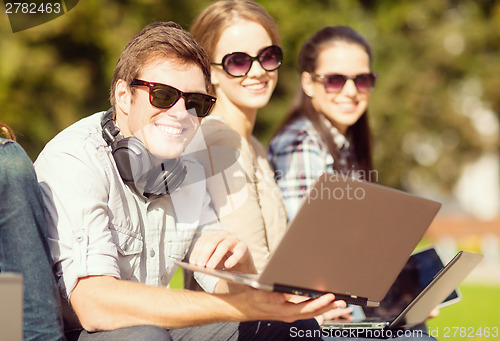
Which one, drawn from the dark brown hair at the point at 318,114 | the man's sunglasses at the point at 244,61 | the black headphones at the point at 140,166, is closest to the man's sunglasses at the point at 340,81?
the dark brown hair at the point at 318,114

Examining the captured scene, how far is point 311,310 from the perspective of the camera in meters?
1.99

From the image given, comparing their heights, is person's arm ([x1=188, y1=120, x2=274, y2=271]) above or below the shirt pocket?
above

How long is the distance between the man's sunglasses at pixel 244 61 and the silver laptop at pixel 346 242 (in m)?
1.58

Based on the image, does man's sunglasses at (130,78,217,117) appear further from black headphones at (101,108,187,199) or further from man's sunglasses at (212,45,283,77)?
man's sunglasses at (212,45,283,77)

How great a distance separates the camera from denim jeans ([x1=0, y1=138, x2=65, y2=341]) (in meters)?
1.90

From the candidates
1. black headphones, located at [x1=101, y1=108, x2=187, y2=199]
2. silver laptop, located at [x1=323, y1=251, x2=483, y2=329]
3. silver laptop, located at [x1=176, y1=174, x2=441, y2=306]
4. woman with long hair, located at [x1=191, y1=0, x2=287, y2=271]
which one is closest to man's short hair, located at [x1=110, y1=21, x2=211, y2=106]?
black headphones, located at [x1=101, y1=108, x2=187, y2=199]

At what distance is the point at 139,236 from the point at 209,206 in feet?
1.94

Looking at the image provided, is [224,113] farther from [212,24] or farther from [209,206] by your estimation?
[209,206]

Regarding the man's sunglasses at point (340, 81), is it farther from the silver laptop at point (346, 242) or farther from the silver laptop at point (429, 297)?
the silver laptop at point (346, 242)

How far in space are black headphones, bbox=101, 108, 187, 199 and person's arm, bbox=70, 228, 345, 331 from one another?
0.40 meters

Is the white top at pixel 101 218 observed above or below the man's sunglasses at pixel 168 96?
below

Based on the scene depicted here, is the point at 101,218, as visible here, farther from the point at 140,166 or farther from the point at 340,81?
the point at 340,81

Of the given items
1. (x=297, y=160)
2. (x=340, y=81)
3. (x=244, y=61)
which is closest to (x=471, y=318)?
(x=340, y=81)

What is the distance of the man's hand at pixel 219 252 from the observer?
2336 millimetres
